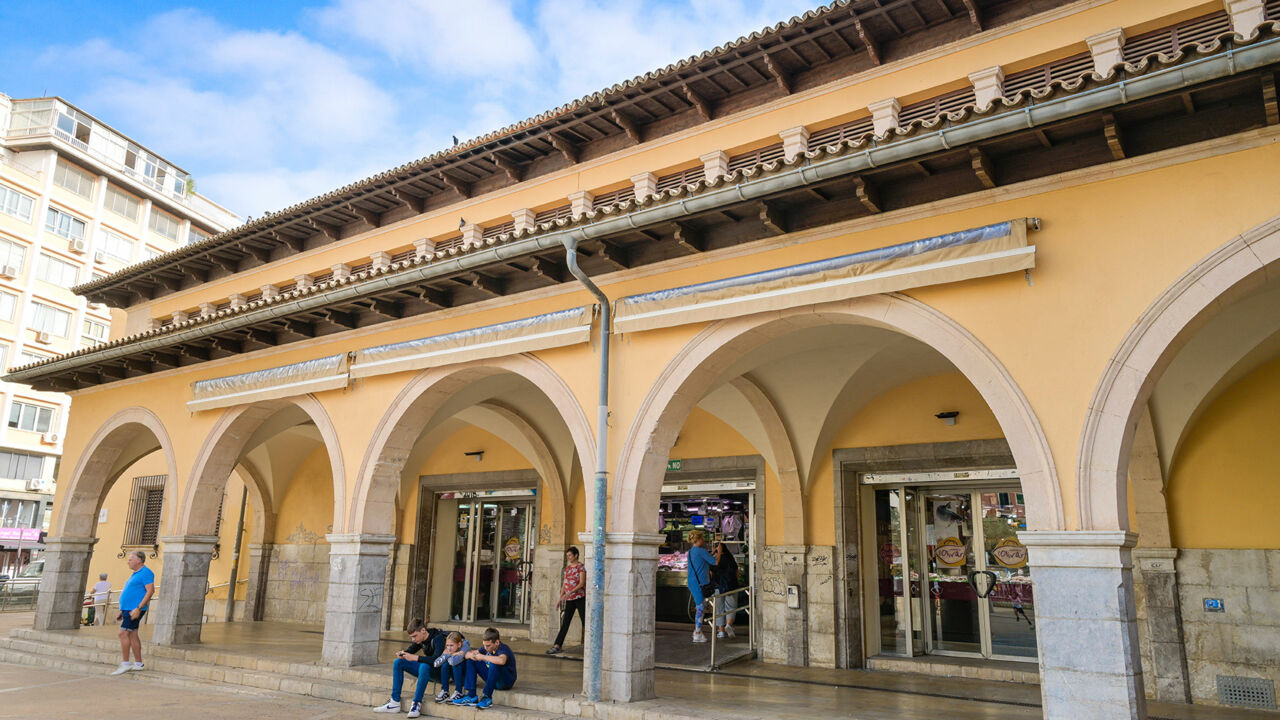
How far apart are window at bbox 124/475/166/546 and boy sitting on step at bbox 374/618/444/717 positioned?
44.4 ft

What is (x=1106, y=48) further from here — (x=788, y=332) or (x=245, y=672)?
(x=245, y=672)

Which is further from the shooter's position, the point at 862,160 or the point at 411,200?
the point at 411,200

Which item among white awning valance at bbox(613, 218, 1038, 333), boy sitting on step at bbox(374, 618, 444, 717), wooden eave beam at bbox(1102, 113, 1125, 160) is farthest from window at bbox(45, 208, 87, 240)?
wooden eave beam at bbox(1102, 113, 1125, 160)

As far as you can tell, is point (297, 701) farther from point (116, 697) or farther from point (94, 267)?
point (94, 267)

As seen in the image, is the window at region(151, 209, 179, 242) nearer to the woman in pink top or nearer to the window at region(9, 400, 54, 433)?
the window at region(9, 400, 54, 433)

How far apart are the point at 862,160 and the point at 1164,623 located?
5697mm

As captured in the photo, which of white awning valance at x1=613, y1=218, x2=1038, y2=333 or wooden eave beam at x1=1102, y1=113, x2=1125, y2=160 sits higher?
wooden eave beam at x1=1102, y1=113, x2=1125, y2=160

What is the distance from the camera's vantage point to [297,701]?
870cm

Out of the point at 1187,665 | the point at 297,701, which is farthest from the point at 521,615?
the point at 1187,665

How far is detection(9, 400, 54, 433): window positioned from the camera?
32.1m

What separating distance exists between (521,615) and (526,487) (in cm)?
228

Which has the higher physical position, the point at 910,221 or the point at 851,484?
the point at 910,221

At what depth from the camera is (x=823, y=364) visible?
9.93 m

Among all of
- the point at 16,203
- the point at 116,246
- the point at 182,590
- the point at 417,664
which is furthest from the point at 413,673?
the point at 116,246
